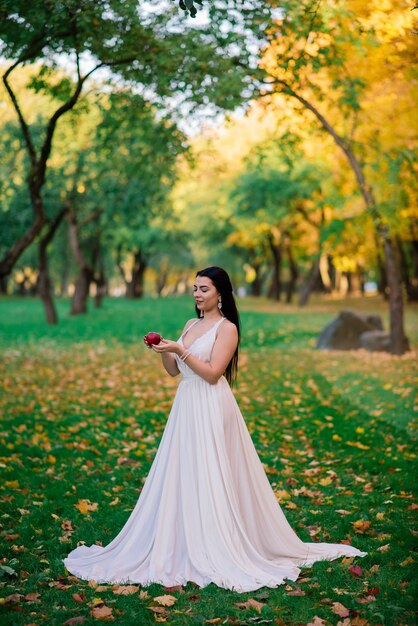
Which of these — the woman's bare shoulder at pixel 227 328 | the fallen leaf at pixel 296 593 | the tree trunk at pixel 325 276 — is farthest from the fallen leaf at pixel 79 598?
the tree trunk at pixel 325 276

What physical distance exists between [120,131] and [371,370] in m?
Answer: 10.2

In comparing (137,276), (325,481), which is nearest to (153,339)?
(325,481)

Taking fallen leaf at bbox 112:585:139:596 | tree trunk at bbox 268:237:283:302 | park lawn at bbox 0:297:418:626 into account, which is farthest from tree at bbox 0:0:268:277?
tree trunk at bbox 268:237:283:302

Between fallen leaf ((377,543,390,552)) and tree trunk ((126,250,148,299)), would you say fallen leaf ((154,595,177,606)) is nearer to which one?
fallen leaf ((377,543,390,552))

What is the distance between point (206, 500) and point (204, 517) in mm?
128

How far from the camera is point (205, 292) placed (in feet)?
18.7

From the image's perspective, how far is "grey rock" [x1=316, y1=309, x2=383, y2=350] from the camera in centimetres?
2008

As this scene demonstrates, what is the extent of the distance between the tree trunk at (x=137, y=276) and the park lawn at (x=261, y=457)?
118 ft

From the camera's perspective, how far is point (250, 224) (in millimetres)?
39438

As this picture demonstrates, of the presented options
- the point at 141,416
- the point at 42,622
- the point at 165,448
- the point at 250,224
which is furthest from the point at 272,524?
the point at 250,224

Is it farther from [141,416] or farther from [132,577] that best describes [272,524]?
[141,416]

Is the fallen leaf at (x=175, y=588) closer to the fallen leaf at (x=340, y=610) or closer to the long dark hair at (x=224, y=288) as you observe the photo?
the fallen leaf at (x=340, y=610)

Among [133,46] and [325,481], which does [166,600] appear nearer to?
[325,481]

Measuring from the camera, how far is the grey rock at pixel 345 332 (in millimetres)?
20078
